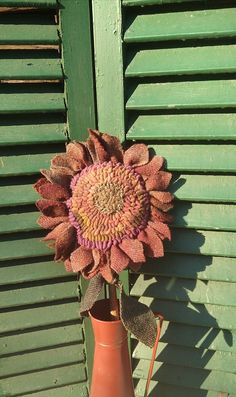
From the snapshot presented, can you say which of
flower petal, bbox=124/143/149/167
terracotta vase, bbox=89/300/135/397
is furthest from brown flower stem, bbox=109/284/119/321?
flower petal, bbox=124/143/149/167

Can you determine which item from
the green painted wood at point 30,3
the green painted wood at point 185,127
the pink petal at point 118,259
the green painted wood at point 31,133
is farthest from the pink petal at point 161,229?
the green painted wood at point 30,3

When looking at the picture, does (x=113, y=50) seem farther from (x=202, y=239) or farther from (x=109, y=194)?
(x=202, y=239)

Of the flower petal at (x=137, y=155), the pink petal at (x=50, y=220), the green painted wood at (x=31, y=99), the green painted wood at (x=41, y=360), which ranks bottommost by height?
the green painted wood at (x=41, y=360)

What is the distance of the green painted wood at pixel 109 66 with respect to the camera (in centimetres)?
103

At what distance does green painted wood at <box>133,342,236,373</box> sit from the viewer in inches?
50.7

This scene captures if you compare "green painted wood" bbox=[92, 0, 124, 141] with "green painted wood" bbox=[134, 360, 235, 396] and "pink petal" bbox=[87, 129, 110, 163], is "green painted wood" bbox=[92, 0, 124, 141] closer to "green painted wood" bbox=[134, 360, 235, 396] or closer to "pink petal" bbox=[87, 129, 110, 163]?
"pink petal" bbox=[87, 129, 110, 163]

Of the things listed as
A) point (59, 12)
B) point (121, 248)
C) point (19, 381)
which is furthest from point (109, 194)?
point (19, 381)

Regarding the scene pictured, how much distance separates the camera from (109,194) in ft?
3.34

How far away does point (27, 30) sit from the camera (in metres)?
1.05

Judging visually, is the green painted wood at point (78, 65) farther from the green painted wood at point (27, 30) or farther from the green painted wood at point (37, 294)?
the green painted wood at point (37, 294)

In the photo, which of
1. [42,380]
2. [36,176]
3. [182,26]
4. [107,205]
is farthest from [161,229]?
[42,380]

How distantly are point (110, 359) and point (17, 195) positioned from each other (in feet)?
1.66

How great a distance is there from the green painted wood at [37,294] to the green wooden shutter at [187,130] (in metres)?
0.19

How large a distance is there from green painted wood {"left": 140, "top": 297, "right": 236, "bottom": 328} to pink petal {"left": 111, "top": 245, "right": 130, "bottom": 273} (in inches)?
12.4
